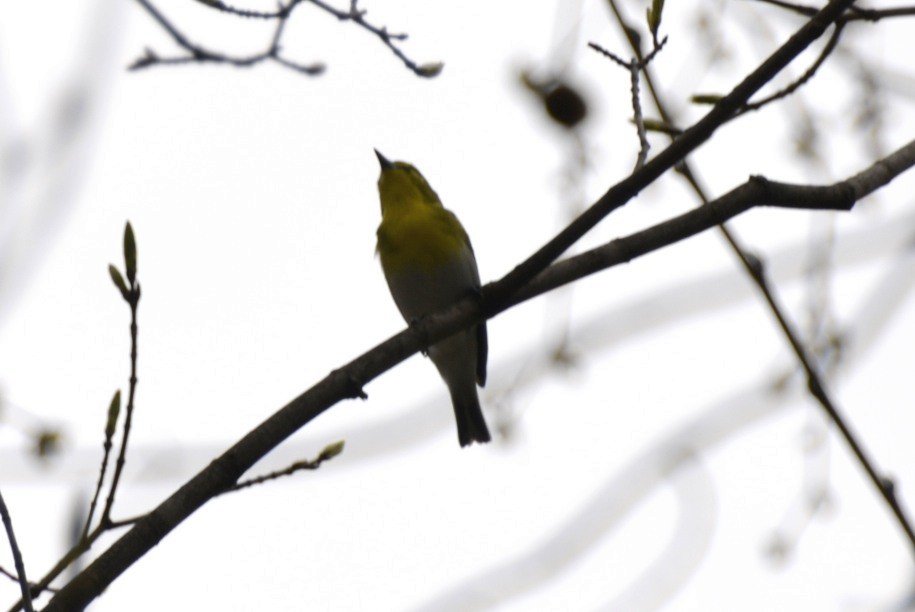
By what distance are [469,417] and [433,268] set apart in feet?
3.48

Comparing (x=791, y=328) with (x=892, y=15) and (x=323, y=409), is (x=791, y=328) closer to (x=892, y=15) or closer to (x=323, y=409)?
(x=892, y=15)

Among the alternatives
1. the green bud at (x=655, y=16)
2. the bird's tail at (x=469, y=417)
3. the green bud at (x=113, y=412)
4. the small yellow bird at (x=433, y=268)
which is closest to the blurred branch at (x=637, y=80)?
the green bud at (x=655, y=16)

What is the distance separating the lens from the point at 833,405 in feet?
9.30

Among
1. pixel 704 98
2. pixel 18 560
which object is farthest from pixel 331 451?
pixel 704 98

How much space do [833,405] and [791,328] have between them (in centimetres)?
26

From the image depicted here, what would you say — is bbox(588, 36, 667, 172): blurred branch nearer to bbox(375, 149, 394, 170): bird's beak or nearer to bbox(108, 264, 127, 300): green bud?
bbox(108, 264, 127, 300): green bud

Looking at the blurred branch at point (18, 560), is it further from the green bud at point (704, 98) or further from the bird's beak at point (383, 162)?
the bird's beak at point (383, 162)

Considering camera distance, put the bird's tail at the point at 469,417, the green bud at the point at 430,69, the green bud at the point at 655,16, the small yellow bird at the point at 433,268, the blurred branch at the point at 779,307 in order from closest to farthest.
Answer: the blurred branch at the point at 779,307
the green bud at the point at 655,16
the green bud at the point at 430,69
the small yellow bird at the point at 433,268
the bird's tail at the point at 469,417

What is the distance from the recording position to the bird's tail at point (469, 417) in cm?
662

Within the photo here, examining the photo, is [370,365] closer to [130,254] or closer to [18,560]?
[130,254]

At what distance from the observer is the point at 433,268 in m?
6.13

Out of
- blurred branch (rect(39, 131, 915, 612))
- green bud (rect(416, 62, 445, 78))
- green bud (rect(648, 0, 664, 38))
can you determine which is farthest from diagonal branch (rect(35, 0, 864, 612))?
green bud (rect(416, 62, 445, 78))

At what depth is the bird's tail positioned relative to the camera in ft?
21.7

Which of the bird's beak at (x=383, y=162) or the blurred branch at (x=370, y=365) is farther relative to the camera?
the bird's beak at (x=383, y=162)
